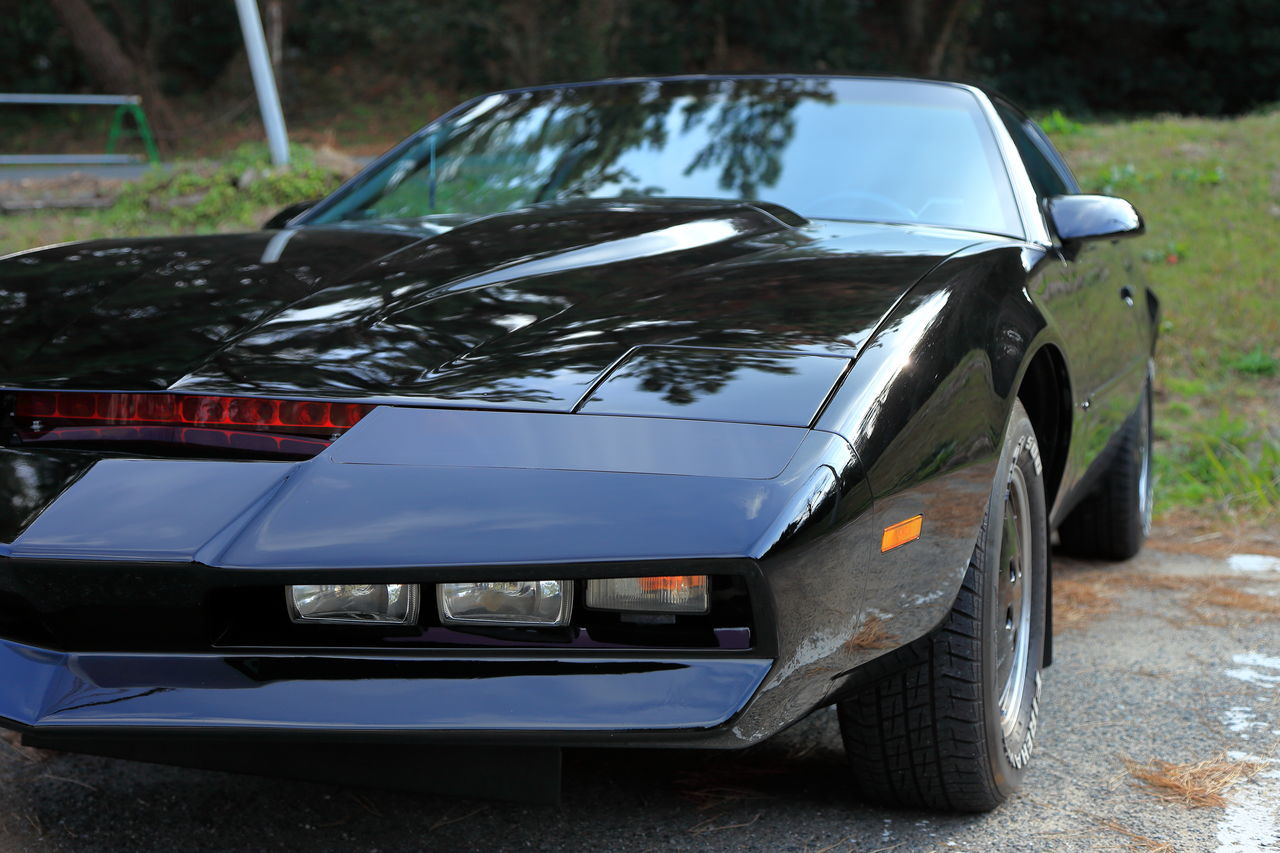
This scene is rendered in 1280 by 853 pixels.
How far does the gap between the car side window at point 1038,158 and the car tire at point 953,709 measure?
121cm

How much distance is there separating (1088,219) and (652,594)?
1.70m

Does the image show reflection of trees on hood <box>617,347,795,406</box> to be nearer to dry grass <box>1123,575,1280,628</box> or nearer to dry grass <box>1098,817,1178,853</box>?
dry grass <box>1098,817,1178,853</box>

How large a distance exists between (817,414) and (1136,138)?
885 cm

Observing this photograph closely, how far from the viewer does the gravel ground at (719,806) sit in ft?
6.31

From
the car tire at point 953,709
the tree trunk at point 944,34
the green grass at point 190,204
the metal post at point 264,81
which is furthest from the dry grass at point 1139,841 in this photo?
the tree trunk at point 944,34

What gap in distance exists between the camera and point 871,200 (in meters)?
2.79

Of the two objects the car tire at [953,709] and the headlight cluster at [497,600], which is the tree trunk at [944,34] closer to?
the car tire at [953,709]

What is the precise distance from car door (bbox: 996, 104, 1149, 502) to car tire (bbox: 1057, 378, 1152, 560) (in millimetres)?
180

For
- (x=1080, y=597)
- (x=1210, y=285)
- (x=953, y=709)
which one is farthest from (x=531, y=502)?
(x=1210, y=285)

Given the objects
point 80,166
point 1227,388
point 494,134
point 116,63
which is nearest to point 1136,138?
point 1227,388

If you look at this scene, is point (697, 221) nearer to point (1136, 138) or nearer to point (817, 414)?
point (817, 414)

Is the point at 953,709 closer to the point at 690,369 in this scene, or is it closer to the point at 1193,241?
the point at 690,369

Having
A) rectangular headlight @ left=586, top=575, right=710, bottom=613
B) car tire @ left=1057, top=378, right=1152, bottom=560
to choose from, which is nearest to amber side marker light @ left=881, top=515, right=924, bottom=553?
rectangular headlight @ left=586, top=575, right=710, bottom=613

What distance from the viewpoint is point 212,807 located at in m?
2.06
